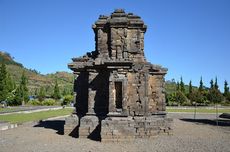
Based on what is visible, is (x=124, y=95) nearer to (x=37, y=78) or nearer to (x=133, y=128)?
(x=133, y=128)

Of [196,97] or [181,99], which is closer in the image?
[196,97]

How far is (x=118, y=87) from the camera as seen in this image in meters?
16.4

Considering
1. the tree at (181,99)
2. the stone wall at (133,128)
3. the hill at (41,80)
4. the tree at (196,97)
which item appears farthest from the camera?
the hill at (41,80)

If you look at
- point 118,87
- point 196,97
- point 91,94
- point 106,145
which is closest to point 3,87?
point 91,94

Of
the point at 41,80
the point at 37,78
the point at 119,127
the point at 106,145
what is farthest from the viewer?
the point at 37,78

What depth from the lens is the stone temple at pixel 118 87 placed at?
15.9 meters

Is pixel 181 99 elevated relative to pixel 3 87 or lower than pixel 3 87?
lower

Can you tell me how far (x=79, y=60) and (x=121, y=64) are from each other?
3934 millimetres

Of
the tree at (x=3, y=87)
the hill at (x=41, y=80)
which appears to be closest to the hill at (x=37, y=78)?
the hill at (x=41, y=80)

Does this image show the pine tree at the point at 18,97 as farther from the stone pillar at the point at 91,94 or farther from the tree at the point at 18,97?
the stone pillar at the point at 91,94

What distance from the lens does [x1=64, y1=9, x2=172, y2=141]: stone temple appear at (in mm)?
15852

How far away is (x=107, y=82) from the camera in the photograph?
659 inches

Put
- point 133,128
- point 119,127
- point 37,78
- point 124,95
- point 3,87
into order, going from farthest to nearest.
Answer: point 37,78 → point 3,87 → point 124,95 → point 133,128 → point 119,127

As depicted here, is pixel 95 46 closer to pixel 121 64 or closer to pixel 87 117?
pixel 121 64
